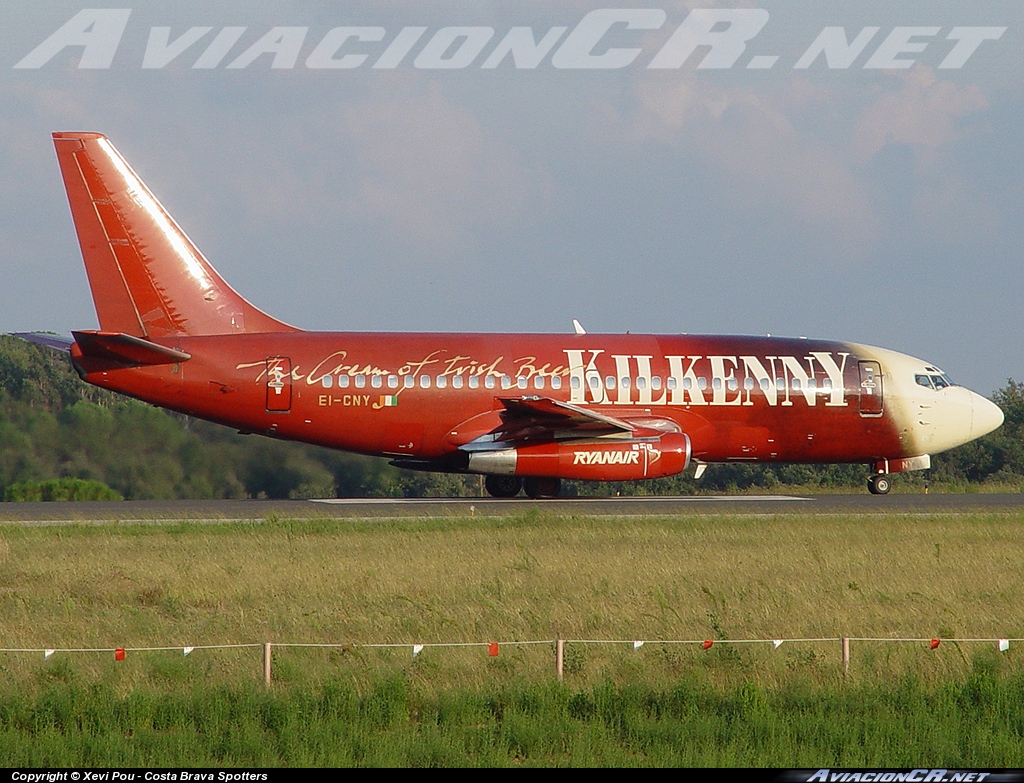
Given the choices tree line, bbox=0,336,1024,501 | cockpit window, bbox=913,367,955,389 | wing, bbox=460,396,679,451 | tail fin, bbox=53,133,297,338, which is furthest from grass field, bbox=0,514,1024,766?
cockpit window, bbox=913,367,955,389

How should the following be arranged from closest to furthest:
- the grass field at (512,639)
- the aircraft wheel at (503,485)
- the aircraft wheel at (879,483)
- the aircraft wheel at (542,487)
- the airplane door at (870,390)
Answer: the grass field at (512,639) → the airplane door at (870,390) → the aircraft wheel at (542,487) → the aircraft wheel at (503,485) → the aircraft wheel at (879,483)

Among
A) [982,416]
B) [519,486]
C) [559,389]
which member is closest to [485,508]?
[559,389]

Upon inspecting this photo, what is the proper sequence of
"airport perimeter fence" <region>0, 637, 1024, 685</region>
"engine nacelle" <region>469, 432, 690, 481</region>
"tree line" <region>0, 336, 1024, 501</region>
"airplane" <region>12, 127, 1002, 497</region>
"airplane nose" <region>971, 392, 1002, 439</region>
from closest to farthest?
"airport perimeter fence" <region>0, 637, 1024, 685</region>
"airplane" <region>12, 127, 1002, 497</region>
"engine nacelle" <region>469, 432, 690, 481</region>
"tree line" <region>0, 336, 1024, 501</region>
"airplane nose" <region>971, 392, 1002, 439</region>

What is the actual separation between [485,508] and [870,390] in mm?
10780

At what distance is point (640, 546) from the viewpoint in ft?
74.5

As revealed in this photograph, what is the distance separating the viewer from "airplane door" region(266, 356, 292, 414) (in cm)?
3119

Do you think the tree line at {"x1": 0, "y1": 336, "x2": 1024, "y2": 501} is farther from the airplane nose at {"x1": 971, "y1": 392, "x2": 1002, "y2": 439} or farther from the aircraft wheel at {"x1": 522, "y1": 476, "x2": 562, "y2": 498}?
the airplane nose at {"x1": 971, "y1": 392, "x2": 1002, "y2": 439}

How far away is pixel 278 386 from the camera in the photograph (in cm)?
3122

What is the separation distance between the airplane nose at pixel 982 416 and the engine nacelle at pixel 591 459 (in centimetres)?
876

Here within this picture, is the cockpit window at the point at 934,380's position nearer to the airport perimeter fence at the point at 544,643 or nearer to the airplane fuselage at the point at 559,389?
the airplane fuselage at the point at 559,389

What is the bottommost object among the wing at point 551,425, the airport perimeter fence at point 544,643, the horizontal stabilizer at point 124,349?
the airport perimeter fence at point 544,643

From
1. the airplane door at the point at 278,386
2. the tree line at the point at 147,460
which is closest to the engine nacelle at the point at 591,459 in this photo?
the airplane door at the point at 278,386

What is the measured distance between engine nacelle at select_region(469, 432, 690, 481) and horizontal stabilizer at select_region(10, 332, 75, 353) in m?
10.0

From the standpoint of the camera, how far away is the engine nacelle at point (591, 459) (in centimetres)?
3155
